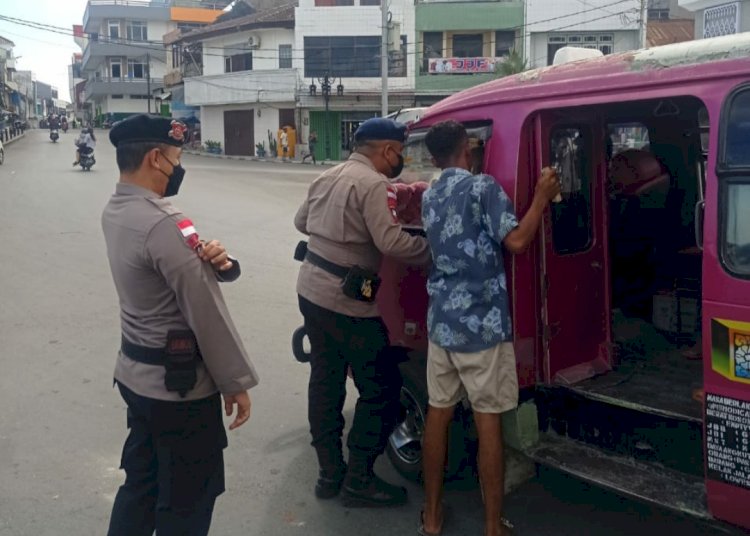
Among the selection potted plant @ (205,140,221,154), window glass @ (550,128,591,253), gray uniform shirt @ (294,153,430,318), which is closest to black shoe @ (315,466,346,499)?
gray uniform shirt @ (294,153,430,318)

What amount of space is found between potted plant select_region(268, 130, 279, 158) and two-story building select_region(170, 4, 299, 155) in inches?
6.8

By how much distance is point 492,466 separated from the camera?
361cm

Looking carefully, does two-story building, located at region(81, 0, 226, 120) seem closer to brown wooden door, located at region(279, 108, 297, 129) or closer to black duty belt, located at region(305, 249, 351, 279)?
brown wooden door, located at region(279, 108, 297, 129)

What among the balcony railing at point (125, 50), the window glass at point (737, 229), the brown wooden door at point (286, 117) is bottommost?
the window glass at point (737, 229)

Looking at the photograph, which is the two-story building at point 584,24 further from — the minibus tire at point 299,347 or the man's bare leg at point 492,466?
the man's bare leg at point 492,466

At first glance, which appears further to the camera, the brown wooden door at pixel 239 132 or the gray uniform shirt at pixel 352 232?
the brown wooden door at pixel 239 132

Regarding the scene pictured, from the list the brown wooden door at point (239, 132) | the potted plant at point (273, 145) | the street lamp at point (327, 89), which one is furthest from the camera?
the brown wooden door at point (239, 132)

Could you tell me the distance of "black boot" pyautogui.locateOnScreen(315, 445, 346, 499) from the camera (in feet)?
14.2

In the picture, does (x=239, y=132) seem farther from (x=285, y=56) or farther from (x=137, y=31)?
(x=137, y=31)

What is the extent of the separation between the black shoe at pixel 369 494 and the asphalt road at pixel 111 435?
0.18 ft

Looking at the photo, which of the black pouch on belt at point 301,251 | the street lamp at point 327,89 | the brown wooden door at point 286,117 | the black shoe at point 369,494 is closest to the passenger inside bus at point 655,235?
the black shoe at point 369,494

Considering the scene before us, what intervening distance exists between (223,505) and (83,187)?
59.6 ft

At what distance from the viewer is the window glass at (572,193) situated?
406cm

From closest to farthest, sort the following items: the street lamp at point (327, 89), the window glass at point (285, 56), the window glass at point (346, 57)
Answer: the street lamp at point (327, 89) < the window glass at point (346, 57) < the window glass at point (285, 56)
